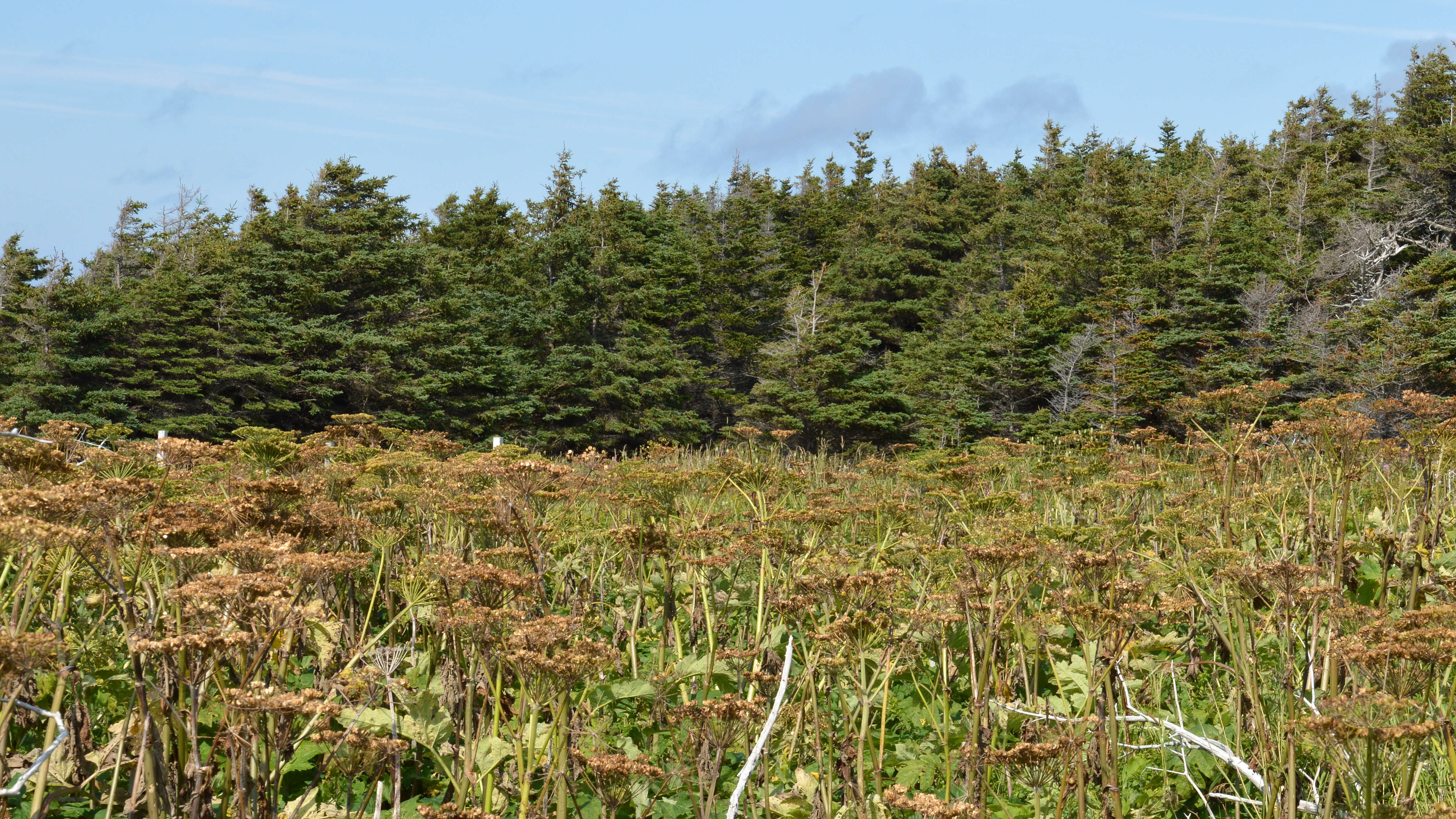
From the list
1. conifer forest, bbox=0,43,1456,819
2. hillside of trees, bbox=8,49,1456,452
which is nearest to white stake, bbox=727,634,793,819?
conifer forest, bbox=0,43,1456,819

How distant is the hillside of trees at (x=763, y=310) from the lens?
24.0m

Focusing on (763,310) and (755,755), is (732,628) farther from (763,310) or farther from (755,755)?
(763,310)

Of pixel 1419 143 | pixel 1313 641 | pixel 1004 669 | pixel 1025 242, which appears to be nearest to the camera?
pixel 1313 641

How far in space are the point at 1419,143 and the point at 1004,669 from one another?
99.5ft

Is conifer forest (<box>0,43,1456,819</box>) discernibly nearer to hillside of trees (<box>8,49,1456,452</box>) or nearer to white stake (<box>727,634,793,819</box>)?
white stake (<box>727,634,793,819</box>)

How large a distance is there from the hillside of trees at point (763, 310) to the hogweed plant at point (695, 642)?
16750 millimetres

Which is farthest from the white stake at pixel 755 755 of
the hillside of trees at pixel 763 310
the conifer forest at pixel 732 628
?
the hillside of trees at pixel 763 310

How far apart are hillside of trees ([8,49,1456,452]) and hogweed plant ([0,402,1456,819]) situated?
16750mm

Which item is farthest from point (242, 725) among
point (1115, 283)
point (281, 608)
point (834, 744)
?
point (1115, 283)

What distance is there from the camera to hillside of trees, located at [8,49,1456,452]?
24.0 metres

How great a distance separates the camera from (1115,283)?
29.4 meters

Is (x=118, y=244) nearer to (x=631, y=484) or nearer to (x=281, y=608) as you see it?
(x=631, y=484)

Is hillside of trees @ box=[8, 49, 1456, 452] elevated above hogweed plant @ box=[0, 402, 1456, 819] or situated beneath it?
elevated above

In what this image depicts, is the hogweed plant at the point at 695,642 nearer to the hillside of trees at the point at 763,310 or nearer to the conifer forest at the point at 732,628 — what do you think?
the conifer forest at the point at 732,628
